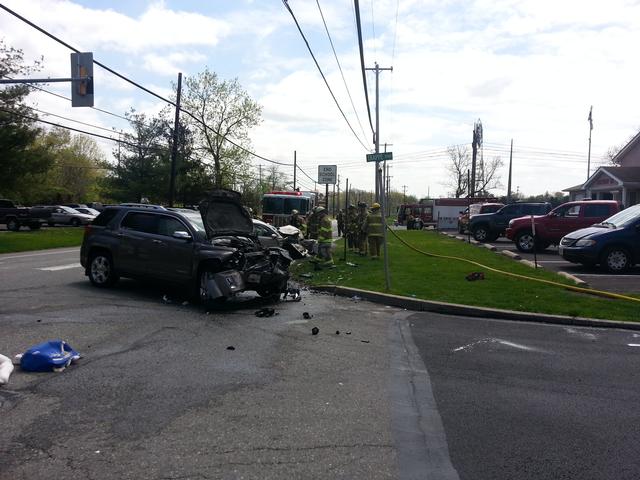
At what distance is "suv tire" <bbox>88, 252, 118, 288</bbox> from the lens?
435 inches

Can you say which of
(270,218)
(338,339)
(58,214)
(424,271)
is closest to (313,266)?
(424,271)

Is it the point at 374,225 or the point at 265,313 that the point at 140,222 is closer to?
the point at 265,313

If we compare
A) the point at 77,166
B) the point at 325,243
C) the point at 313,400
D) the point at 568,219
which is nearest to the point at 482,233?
the point at 568,219

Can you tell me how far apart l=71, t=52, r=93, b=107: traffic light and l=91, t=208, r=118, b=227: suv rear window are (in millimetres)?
6475

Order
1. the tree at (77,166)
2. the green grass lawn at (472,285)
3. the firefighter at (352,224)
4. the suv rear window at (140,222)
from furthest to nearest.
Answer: the tree at (77,166) → the firefighter at (352,224) → the suv rear window at (140,222) → the green grass lawn at (472,285)

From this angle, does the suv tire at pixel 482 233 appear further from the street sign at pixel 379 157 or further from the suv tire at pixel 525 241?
the street sign at pixel 379 157

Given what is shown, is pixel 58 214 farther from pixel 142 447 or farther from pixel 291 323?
pixel 142 447

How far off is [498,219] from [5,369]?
891 inches

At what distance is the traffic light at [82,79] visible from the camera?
15828mm

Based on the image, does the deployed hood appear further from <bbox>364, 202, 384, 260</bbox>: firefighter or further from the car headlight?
the car headlight

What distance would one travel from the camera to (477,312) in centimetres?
945

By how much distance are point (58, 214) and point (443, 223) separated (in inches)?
1212

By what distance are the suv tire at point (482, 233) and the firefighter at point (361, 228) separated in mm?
8030

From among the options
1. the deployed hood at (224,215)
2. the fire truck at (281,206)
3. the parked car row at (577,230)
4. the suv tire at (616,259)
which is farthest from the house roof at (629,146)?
the deployed hood at (224,215)
